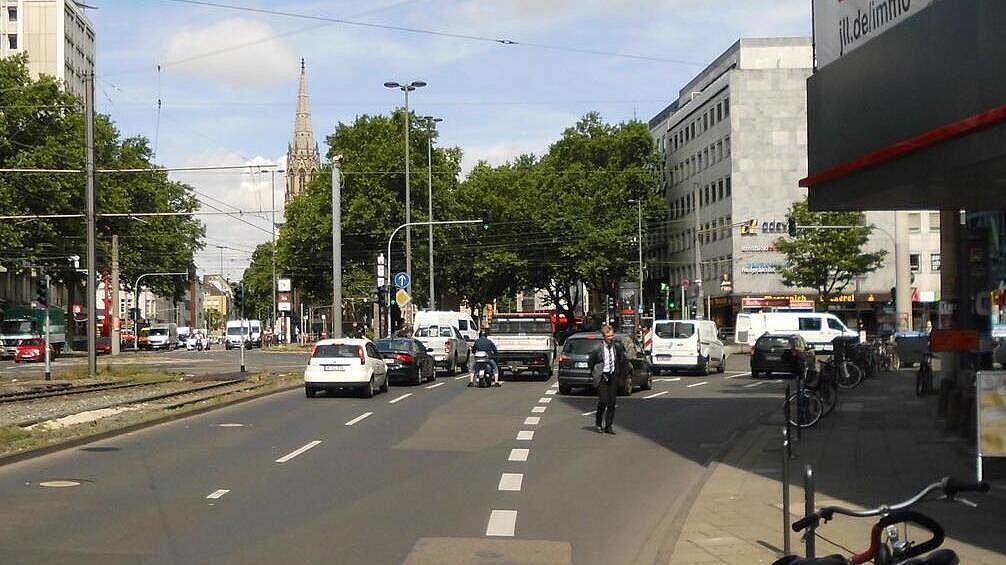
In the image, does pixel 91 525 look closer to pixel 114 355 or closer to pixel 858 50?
pixel 858 50

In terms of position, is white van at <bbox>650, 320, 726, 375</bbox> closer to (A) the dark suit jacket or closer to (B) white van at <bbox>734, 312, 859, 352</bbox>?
(B) white van at <bbox>734, 312, 859, 352</bbox>

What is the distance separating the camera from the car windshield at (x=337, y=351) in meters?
29.1

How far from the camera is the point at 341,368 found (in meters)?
28.9

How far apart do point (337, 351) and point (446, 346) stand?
12317 mm

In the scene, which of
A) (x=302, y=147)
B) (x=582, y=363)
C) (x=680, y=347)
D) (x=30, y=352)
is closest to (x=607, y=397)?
(x=582, y=363)

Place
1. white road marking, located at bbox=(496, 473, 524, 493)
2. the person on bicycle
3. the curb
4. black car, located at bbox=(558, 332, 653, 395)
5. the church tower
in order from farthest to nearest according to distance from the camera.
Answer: the church tower
the person on bicycle
black car, located at bbox=(558, 332, 653, 395)
the curb
white road marking, located at bbox=(496, 473, 524, 493)

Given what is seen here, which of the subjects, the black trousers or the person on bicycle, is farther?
the person on bicycle

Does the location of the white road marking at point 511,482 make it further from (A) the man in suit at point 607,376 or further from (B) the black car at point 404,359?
(B) the black car at point 404,359

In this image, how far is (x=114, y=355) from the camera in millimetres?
66812

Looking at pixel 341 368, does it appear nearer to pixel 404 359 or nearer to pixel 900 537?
pixel 404 359

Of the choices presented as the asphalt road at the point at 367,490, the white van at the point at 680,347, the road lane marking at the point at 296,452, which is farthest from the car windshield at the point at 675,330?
the road lane marking at the point at 296,452

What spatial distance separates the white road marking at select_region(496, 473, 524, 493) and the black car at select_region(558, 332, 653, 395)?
14.8 meters

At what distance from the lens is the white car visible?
94.5 ft

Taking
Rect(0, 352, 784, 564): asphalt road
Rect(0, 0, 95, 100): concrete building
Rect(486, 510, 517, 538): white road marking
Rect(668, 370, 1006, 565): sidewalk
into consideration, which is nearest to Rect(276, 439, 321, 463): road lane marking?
Rect(0, 352, 784, 564): asphalt road
